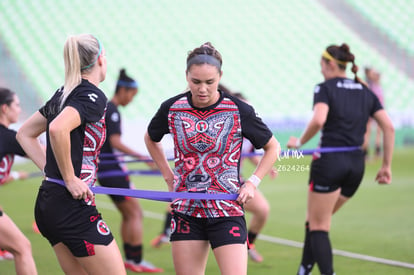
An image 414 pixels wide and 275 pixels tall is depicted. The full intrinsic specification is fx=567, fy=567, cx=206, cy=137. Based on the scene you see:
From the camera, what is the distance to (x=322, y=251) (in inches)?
202

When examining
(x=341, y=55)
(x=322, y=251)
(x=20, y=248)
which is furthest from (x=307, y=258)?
(x=20, y=248)

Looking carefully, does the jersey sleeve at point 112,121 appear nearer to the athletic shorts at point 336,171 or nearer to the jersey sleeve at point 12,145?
the jersey sleeve at point 12,145

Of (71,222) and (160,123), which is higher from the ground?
(160,123)

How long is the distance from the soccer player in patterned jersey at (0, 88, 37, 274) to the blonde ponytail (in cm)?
144

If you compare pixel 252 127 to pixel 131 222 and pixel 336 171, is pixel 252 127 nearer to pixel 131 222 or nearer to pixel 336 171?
pixel 336 171

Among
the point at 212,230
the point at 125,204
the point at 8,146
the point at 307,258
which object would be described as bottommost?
the point at 307,258

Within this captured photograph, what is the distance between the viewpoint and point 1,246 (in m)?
4.44

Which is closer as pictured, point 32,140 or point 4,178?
point 32,140

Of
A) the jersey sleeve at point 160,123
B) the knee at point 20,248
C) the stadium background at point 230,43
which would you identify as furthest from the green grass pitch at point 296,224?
the stadium background at point 230,43

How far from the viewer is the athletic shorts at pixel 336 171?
512 cm

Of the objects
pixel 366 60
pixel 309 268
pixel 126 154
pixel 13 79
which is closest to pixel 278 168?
pixel 309 268

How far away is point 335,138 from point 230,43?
22049 millimetres

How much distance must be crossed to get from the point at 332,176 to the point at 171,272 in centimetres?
219

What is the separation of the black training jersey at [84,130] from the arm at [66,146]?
0.22 ft
